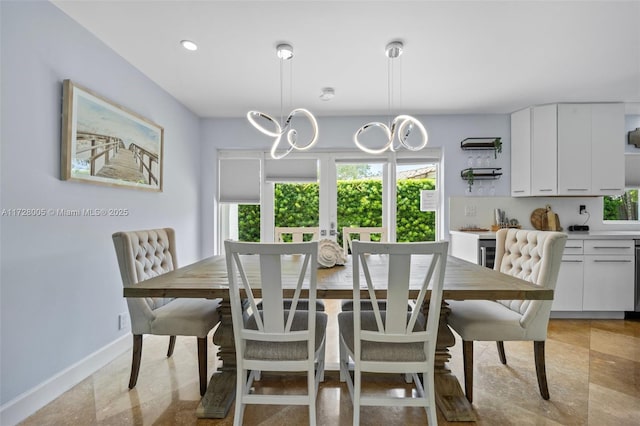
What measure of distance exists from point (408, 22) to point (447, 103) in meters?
1.63

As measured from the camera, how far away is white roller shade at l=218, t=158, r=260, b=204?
13.0 ft

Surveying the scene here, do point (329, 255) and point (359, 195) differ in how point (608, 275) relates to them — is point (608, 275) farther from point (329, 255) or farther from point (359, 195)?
point (329, 255)

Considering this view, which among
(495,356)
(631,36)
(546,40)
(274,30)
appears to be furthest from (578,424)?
(274,30)

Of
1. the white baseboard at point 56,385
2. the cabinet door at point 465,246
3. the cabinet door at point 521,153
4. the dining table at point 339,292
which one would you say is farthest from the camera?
the cabinet door at point 521,153

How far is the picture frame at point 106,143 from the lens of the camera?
1870 mm

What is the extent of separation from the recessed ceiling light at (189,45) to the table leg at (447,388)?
2.42 metres

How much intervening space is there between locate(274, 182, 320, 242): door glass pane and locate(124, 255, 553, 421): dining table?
192 cm

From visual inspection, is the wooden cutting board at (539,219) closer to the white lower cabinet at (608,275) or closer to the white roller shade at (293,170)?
the white lower cabinet at (608,275)

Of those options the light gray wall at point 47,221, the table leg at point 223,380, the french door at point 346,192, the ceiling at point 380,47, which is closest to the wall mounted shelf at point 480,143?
the french door at point 346,192

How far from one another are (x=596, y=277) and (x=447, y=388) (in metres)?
2.52

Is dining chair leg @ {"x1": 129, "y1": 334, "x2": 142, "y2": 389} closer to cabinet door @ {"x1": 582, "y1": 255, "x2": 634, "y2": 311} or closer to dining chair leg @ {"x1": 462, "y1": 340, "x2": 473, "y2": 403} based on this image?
dining chair leg @ {"x1": 462, "y1": 340, "x2": 473, "y2": 403}

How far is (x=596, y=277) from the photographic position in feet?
10.0

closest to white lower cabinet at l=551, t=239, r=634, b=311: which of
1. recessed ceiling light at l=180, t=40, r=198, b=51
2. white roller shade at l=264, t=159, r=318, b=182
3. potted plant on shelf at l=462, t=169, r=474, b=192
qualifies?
potted plant on shelf at l=462, t=169, r=474, b=192

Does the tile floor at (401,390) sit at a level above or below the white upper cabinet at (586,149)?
below
